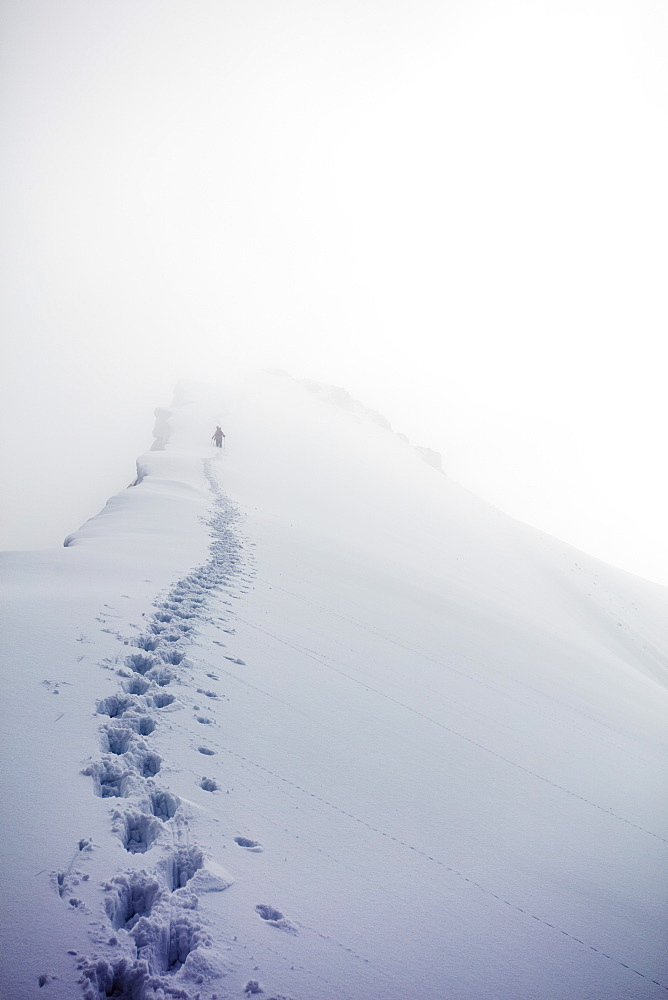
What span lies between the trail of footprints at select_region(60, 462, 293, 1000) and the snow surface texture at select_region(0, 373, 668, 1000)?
0.01 metres

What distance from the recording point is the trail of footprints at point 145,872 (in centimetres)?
206

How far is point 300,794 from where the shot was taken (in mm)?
3479

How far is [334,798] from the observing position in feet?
11.6

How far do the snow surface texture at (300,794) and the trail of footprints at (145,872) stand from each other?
0.01 metres

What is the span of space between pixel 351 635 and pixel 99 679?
143 inches

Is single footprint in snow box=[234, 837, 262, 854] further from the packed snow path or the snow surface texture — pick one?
the packed snow path

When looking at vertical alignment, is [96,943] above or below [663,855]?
above

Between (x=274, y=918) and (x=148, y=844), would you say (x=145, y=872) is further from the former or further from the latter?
(x=274, y=918)

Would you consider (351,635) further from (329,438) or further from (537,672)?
(329,438)

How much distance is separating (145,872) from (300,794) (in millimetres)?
1213

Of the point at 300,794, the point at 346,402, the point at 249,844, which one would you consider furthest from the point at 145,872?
the point at 346,402

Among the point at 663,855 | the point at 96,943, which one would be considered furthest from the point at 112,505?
the point at 663,855

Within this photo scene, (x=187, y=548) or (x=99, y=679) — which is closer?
(x=99, y=679)

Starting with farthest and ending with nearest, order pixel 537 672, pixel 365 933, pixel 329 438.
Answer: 1. pixel 329 438
2. pixel 537 672
3. pixel 365 933
